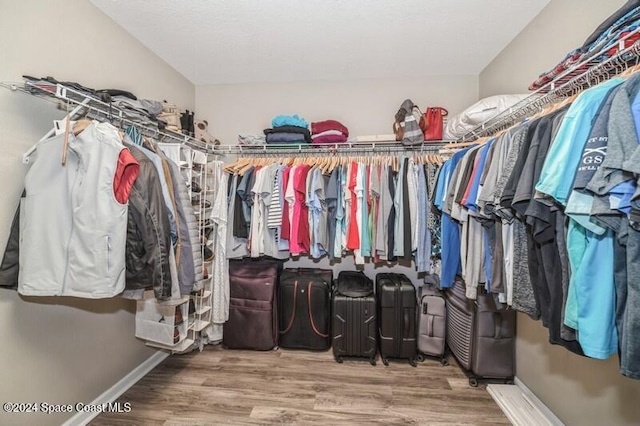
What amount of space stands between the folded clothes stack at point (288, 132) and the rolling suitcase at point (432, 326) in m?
1.78

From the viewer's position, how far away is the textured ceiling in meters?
1.63

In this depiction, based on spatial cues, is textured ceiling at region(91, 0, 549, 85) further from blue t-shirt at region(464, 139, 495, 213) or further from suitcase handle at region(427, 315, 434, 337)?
suitcase handle at region(427, 315, 434, 337)

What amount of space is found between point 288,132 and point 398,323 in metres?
1.92

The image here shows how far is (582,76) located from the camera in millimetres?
975

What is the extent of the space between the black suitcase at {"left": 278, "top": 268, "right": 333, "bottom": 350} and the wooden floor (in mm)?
131

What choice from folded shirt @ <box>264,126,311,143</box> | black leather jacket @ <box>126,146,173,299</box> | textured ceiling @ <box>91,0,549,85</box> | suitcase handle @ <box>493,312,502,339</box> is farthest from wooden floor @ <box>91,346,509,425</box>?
textured ceiling @ <box>91,0,549,85</box>

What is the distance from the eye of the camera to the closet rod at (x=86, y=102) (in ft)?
3.67

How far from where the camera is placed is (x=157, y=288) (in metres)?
1.16

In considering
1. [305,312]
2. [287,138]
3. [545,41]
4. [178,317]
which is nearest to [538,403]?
[305,312]

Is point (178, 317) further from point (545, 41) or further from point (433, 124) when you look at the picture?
point (545, 41)

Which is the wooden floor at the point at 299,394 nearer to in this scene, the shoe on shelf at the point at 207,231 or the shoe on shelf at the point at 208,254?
the shoe on shelf at the point at 208,254

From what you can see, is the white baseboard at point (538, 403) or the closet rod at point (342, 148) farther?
the closet rod at point (342, 148)

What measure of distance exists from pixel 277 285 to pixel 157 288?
1270 millimetres

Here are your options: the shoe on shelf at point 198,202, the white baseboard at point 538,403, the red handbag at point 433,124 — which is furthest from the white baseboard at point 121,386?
the red handbag at point 433,124
